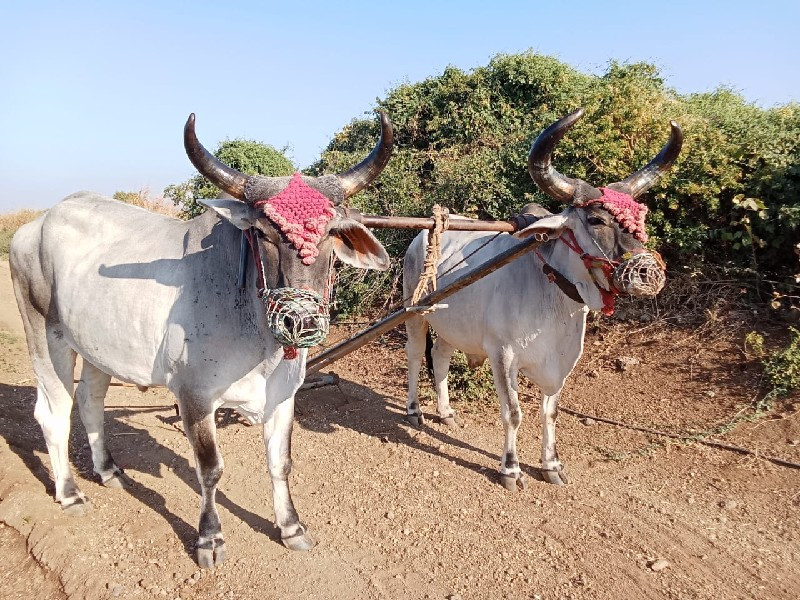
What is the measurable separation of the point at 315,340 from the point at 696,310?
6121mm

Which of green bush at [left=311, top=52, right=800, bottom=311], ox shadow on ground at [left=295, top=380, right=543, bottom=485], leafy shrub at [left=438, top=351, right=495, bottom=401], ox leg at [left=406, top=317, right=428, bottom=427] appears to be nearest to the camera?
ox shadow on ground at [left=295, top=380, right=543, bottom=485]

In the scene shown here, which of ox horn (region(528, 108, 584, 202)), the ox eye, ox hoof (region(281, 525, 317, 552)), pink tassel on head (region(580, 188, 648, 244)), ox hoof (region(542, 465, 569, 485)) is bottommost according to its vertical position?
ox hoof (region(281, 525, 317, 552))

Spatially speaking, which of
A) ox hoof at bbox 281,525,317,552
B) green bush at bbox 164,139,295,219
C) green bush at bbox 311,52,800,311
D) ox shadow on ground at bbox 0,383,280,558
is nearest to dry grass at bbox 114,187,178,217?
green bush at bbox 164,139,295,219

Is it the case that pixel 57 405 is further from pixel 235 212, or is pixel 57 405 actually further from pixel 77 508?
pixel 235 212

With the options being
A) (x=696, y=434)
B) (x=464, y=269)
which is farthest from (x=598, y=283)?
(x=696, y=434)

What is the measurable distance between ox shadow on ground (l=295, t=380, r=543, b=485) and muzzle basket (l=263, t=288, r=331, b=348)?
2793mm

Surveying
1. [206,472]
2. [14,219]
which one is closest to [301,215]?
[206,472]

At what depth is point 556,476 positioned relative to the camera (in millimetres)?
5016

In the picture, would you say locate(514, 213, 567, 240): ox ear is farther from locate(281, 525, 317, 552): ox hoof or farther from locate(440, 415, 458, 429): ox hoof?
locate(440, 415, 458, 429): ox hoof

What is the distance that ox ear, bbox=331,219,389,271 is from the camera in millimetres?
3328

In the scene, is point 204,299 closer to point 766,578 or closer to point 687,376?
point 766,578

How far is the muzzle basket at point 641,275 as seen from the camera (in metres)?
3.69

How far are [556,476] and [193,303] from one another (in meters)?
3.15

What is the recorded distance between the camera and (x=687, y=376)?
22.2 feet
